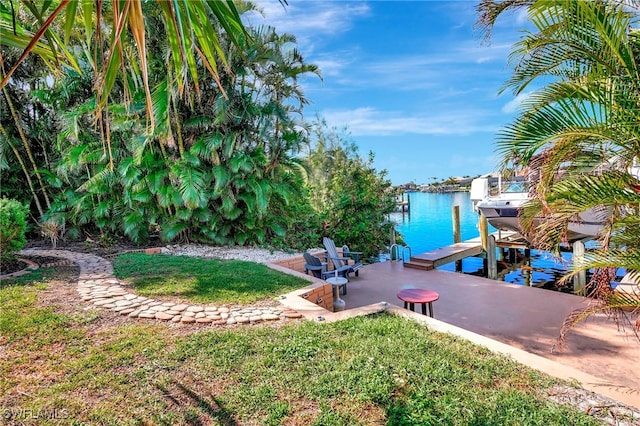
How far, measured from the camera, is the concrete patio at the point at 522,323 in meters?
3.51

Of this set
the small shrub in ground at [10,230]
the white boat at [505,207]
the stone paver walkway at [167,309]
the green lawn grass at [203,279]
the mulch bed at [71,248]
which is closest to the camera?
the stone paver walkway at [167,309]

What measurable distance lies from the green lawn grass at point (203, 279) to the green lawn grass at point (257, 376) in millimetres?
1036

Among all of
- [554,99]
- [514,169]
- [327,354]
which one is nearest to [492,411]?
[327,354]

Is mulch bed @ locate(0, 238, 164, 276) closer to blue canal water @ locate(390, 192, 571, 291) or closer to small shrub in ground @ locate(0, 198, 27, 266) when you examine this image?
small shrub in ground @ locate(0, 198, 27, 266)

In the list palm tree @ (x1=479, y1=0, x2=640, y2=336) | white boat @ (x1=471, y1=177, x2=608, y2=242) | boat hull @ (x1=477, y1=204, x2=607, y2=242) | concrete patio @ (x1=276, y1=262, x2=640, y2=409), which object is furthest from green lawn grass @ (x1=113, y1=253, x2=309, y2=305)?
white boat @ (x1=471, y1=177, x2=608, y2=242)

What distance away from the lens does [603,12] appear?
2762 millimetres

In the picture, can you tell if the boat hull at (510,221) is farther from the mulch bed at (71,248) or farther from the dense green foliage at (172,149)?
the mulch bed at (71,248)

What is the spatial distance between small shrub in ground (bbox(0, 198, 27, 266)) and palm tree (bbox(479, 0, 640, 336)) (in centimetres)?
780

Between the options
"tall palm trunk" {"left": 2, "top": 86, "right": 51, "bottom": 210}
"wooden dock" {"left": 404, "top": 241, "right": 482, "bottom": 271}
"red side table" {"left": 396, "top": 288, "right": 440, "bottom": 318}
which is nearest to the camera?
"red side table" {"left": 396, "top": 288, "right": 440, "bottom": 318}

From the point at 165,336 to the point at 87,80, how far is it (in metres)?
9.17

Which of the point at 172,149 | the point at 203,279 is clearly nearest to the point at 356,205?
the point at 172,149

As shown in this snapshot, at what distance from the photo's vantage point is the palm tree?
272 centimetres

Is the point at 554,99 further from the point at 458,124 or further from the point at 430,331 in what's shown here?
the point at 458,124

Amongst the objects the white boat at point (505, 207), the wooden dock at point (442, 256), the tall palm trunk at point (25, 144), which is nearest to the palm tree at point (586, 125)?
the wooden dock at point (442, 256)
